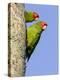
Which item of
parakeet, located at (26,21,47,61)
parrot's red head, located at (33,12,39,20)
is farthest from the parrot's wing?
parrot's red head, located at (33,12,39,20)

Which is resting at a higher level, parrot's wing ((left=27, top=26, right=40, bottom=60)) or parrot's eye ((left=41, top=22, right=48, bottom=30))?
parrot's eye ((left=41, top=22, right=48, bottom=30))

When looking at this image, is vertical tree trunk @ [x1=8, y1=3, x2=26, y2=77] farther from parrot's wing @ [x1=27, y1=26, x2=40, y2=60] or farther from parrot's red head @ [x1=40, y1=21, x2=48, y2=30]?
parrot's red head @ [x1=40, y1=21, x2=48, y2=30]

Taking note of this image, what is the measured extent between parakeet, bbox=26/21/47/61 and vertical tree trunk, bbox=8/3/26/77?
0.11 feet

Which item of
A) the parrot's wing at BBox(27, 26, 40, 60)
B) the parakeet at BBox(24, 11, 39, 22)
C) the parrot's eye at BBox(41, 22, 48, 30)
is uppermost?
the parakeet at BBox(24, 11, 39, 22)

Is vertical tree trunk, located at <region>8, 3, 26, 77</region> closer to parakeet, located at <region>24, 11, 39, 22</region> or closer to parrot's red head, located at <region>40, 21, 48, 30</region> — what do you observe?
parakeet, located at <region>24, 11, 39, 22</region>

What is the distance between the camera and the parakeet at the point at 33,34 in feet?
5.98

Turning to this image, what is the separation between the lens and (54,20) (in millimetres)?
1906

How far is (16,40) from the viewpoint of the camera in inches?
70.6

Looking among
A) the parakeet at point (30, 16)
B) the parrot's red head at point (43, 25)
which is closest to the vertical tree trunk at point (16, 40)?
the parakeet at point (30, 16)

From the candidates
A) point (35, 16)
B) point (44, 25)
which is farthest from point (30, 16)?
point (44, 25)

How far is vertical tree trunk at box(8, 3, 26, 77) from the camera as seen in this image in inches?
69.7

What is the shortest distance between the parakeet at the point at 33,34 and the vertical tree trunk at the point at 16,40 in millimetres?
35

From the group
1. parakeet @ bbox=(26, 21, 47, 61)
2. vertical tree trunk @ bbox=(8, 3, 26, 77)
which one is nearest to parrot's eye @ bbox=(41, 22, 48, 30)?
parakeet @ bbox=(26, 21, 47, 61)

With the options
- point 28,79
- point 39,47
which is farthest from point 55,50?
point 28,79
